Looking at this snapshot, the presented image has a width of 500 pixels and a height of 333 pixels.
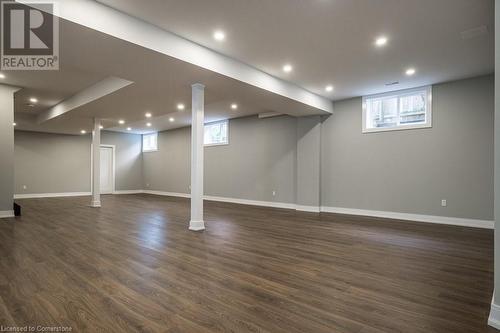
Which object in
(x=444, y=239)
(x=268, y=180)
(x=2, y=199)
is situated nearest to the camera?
(x=444, y=239)

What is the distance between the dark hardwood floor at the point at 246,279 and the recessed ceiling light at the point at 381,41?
303 centimetres

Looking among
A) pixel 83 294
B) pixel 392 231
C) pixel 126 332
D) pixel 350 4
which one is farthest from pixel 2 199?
pixel 392 231

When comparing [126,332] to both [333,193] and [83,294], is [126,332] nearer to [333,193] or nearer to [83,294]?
[83,294]

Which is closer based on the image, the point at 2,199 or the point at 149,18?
the point at 149,18

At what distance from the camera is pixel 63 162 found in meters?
11.6

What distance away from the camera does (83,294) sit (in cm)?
229

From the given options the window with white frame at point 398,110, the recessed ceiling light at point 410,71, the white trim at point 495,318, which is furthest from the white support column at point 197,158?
the window with white frame at point 398,110

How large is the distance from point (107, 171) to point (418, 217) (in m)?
12.5

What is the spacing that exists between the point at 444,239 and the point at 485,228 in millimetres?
1606

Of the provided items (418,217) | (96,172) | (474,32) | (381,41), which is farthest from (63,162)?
(474,32)

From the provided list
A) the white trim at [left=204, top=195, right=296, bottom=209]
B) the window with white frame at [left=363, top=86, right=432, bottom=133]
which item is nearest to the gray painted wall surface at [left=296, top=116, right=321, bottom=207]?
the white trim at [left=204, top=195, right=296, bottom=209]

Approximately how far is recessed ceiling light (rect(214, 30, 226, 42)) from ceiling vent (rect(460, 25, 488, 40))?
129 inches

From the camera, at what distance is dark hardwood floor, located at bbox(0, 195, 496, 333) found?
192 centimetres

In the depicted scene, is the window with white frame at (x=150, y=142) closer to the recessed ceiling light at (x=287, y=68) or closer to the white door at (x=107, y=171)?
the white door at (x=107, y=171)
